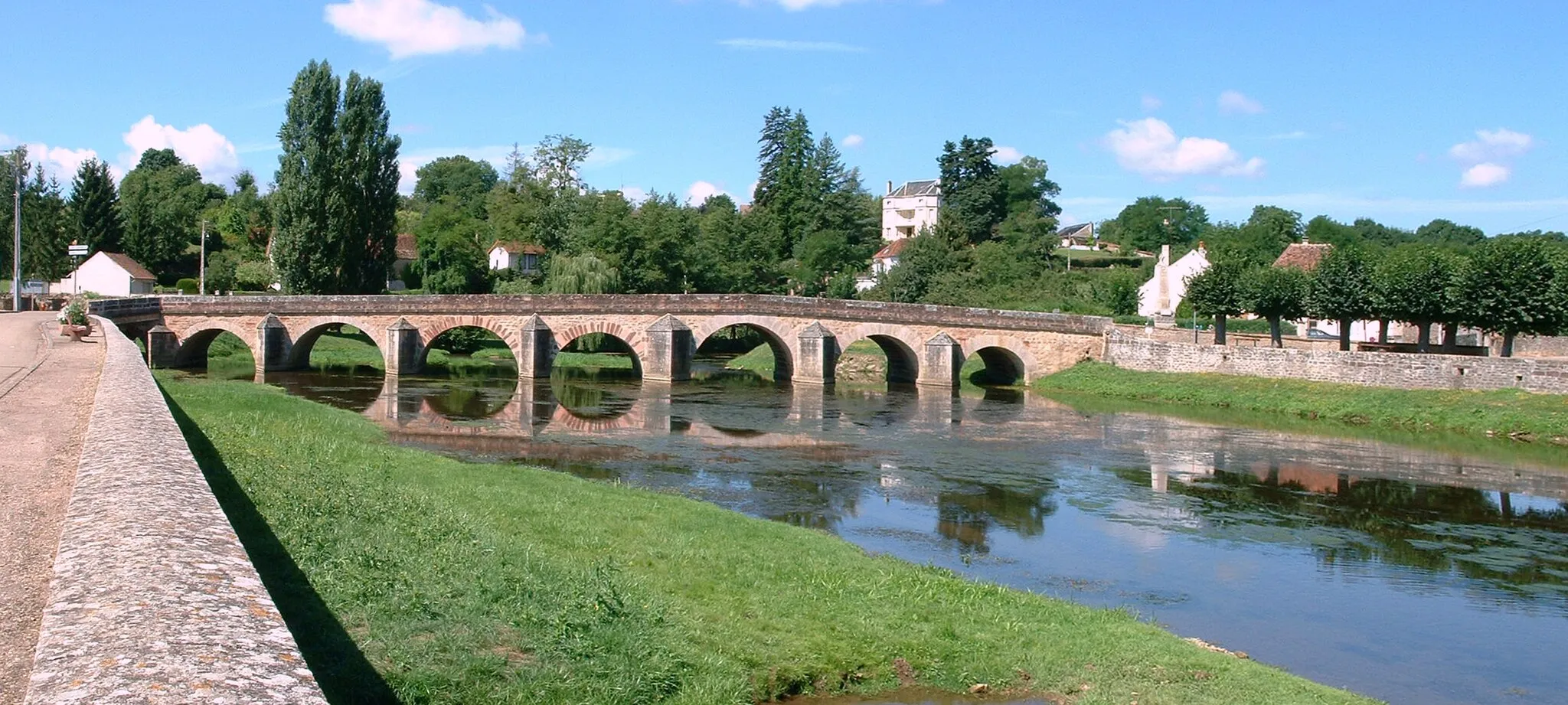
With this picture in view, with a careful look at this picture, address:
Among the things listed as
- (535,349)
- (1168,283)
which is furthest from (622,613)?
(1168,283)

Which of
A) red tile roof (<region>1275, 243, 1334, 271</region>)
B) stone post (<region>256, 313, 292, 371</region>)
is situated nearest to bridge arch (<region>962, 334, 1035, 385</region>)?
red tile roof (<region>1275, 243, 1334, 271</region>)

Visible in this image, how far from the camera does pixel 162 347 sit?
4622cm

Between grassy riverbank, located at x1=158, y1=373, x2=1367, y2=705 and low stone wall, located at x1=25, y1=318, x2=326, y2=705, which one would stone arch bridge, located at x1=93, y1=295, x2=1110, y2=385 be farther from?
low stone wall, located at x1=25, y1=318, x2=326, y2=705

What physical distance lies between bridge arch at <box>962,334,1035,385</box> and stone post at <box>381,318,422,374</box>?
2183 cm

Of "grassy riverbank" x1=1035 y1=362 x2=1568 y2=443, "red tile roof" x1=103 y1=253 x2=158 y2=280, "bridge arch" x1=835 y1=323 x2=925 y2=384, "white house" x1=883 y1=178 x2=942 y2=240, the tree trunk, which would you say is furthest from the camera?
"white house" x1=883 y1=178 x2=942 y2=240

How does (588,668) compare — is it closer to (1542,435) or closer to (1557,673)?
(1557,673)

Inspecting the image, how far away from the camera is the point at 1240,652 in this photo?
12.4 meters

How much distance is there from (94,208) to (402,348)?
1389 inches

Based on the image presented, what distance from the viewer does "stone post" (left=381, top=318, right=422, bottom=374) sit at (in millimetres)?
47281

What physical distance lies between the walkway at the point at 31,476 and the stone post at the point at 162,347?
24246 mm

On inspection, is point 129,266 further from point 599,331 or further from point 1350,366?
point 1350,366

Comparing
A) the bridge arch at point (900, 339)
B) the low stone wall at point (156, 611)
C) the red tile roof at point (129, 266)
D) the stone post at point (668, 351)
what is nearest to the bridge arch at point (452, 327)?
the stone post at point (668, 351)

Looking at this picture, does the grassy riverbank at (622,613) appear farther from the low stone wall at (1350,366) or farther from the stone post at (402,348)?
the stone post at (402,348)

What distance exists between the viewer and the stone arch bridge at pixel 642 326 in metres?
47.5
